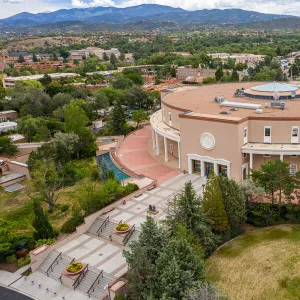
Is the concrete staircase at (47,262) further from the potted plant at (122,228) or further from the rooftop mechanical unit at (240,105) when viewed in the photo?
the rooftop mechanical unit at (240,105)

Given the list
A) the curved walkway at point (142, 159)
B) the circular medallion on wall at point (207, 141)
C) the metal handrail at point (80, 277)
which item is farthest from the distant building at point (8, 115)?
the metal handrail at point (80, 277)

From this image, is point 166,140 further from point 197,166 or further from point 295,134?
point 295,134

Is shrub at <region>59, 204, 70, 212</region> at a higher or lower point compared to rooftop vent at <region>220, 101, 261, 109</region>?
lower

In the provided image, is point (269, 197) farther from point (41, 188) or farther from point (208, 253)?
point (41, 188)

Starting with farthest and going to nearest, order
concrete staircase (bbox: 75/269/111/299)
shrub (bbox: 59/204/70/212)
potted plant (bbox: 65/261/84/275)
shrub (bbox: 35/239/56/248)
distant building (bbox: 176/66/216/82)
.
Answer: distant building (bbox: 176/66/216/82)
shrub (bbox: 59/204/70/212)
shrub (bbox: 35/239/56/248)
potted plant (bbox: 65/261/84/275)
concrete staircase (bbox: 75/269/111/299)

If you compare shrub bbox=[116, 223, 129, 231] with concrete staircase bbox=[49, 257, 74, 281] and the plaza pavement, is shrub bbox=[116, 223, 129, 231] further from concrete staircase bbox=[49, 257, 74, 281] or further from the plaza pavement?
concrete staircase bbox=[49, 257, 74, 281]

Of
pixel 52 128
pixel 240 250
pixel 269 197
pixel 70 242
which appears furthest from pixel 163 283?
pixel 52 128

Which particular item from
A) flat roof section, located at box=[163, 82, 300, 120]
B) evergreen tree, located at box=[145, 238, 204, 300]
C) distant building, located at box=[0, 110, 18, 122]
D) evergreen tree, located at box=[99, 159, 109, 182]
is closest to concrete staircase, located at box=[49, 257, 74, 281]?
evergreen tree, located at box=[145, 238, 204, 300]
